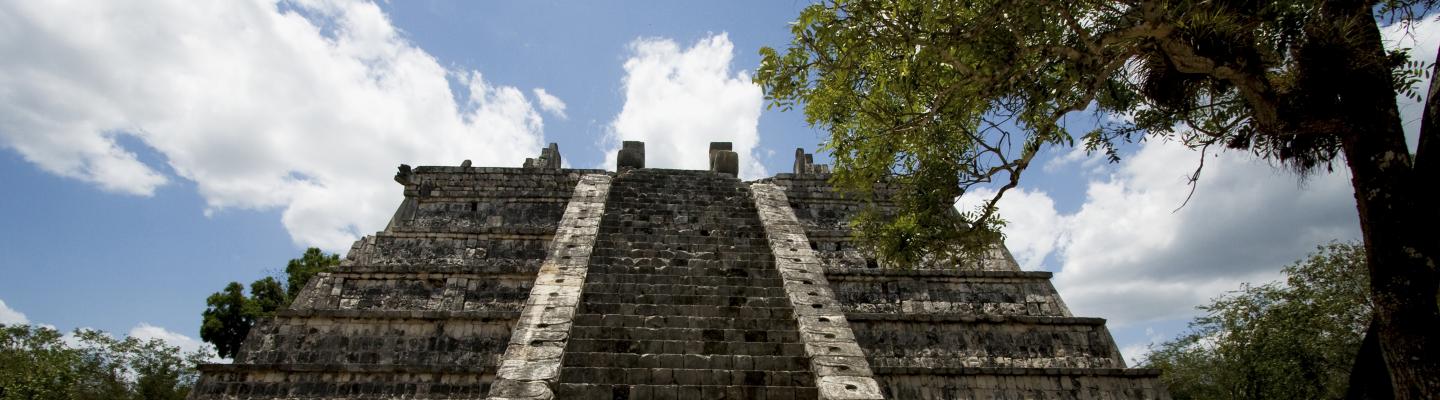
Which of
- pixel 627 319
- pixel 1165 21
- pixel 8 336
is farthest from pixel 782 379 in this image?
pixel 8 336

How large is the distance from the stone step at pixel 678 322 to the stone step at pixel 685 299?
402 mm

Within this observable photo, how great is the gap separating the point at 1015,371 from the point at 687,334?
4.26 metres

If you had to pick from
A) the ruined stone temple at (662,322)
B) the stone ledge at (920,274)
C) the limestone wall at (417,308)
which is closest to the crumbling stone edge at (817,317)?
the ruined stone temple at (662,322)

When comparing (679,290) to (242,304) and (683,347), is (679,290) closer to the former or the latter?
(683,347)

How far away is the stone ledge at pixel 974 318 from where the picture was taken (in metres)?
9.90

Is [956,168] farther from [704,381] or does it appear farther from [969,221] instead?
[704,381]

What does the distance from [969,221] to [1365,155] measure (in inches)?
142

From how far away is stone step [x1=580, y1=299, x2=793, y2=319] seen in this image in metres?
8.82

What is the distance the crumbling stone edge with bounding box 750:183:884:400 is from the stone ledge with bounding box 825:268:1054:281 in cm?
64

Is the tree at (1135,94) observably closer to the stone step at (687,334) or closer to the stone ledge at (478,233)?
the stone step at (687,334)

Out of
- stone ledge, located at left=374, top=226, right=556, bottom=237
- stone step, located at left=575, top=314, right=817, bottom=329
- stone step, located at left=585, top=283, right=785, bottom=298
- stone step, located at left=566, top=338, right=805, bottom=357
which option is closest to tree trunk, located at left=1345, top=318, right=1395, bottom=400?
stone step, located at left=566, top=338, right=805, bottom=357

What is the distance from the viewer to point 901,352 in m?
9.70

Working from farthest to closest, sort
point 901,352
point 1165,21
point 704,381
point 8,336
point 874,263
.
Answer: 1. point 8,336
2. point 874,263
3. point 901,352
4. point 704,381
5. point 1165,21

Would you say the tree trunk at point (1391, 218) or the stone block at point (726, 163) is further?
the stone block at point (726, 163)
